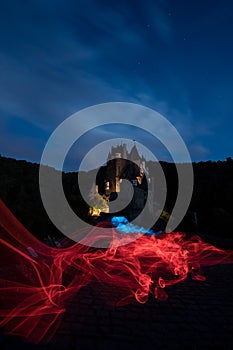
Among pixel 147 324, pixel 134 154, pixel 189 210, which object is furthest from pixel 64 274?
pixel 134 154

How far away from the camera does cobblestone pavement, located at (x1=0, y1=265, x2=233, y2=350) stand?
12.4 ft

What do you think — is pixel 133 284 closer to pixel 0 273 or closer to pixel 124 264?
pixel 124 264

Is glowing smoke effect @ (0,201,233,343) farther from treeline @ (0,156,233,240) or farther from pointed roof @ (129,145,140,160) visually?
pointed roof @ (129,145,140,160)

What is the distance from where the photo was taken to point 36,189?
40.8 meters

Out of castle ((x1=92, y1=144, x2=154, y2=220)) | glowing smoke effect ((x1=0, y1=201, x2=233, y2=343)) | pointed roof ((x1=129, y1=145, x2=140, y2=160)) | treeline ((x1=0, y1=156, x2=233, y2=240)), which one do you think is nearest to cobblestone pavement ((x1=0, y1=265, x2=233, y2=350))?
glowing smoke effect ((x1=0, y1=201, x2=233, y2=343))

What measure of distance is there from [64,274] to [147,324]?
446 centimetres

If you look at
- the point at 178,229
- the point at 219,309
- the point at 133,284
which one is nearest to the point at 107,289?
the point at 133,284

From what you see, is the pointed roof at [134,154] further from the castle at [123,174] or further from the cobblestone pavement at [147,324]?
the cobblestone pavement at [147,324]

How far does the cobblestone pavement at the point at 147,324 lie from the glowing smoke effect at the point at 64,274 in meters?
0.32

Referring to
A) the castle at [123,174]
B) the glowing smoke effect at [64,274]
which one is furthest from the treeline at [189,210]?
the castle at [123,174]

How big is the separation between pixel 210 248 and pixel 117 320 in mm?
12800

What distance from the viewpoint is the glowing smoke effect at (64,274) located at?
4.75 m

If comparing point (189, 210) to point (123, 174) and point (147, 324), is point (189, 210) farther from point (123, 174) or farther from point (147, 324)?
point (123, 174)

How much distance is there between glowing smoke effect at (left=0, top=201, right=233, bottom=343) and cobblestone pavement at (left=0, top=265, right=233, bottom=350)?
323 mm
